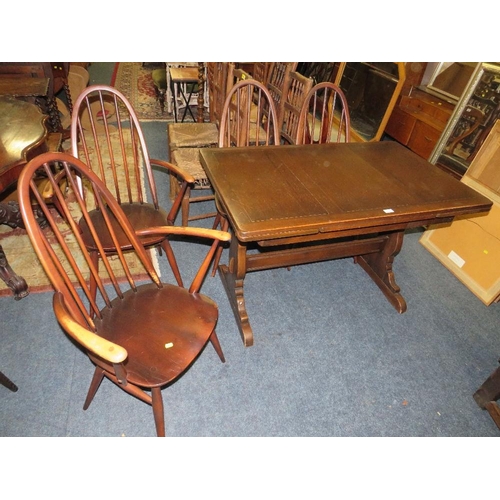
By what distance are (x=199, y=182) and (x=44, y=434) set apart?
1661 mm

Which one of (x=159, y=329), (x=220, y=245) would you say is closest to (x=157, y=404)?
(x=159, y=329)

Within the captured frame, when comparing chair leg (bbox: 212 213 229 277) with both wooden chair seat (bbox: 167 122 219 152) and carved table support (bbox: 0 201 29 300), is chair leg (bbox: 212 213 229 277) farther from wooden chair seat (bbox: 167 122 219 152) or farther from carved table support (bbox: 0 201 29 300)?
carved table support (bbox: 0 201 29 300)

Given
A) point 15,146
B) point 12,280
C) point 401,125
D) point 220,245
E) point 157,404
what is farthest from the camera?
point 401,125

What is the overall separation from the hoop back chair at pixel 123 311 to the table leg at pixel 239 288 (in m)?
0.36

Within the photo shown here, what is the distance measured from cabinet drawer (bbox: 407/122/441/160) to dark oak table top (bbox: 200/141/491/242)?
1293 mm

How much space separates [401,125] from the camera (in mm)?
3174

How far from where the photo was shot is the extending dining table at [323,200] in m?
1.25

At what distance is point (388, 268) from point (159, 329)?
57.4 inches

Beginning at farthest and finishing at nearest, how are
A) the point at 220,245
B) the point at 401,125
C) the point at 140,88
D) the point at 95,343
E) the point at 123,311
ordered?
the point at 140,88
the point at 401,125
the point at 220,245
the point at 123,311
the point at 95,343

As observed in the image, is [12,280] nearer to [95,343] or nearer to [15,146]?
[15,146]

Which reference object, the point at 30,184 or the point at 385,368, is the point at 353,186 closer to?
the point at 385,368
